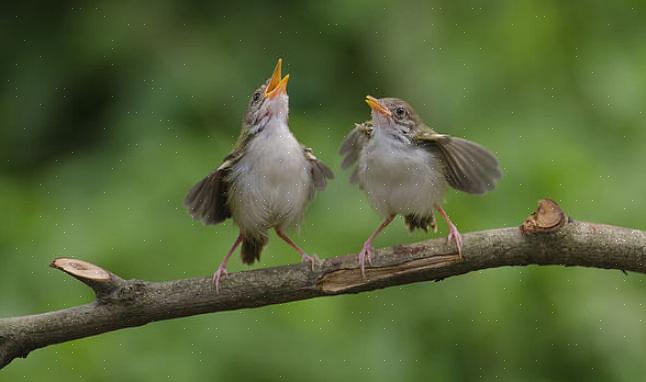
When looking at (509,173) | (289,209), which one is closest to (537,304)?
(509,173)

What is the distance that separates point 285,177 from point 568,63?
195 centimetres

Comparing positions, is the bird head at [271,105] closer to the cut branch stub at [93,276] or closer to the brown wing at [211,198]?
the brown wing at [211,198]

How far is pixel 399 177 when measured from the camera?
4.23 meters

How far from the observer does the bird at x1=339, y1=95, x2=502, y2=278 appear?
421 centimetres

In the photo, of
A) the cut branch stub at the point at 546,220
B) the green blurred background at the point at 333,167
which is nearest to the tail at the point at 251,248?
the green blurred background at the point at 333,167

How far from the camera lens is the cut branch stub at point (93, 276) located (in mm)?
3543

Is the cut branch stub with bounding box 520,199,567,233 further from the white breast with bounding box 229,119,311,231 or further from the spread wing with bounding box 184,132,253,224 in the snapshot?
the spread wing with bounding box 184,132,253,224

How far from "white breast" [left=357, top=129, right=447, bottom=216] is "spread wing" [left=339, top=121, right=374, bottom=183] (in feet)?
0.65

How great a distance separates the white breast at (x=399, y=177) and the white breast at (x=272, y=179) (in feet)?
0.88

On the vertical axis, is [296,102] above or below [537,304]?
above

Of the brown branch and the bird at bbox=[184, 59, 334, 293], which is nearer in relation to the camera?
the brown branch

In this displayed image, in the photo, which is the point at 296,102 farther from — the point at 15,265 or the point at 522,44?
the point at 15,265

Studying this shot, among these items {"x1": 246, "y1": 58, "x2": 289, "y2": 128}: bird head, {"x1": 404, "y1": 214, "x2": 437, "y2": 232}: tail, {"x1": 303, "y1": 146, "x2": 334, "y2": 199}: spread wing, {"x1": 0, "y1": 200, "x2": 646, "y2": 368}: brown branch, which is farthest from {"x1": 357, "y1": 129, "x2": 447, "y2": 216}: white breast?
{"x1": 0, "y1": 200, "x2": 646, "y2": 368}: brown branch

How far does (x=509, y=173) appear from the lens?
480 centimetres
